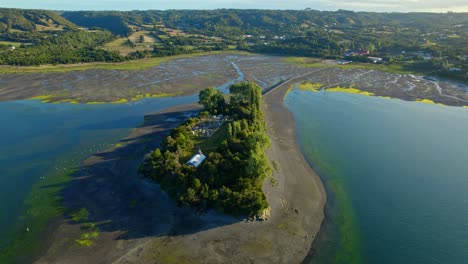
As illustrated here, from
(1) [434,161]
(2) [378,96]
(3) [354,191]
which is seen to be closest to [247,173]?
(3) [354,191]

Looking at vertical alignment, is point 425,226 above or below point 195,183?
below

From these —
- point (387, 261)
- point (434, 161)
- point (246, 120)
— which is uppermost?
point (246, 120)

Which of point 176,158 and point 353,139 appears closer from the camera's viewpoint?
point 176,158

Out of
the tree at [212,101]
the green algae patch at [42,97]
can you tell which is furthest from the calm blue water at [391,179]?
the green algae patch at [42,97]

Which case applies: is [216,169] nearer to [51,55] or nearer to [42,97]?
[42,97]

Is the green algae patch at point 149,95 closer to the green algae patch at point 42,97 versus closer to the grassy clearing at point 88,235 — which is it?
the green algae patch at point 42,97

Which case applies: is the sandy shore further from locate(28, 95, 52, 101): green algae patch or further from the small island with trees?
locate(28, 95, 52, 101): green algae patch

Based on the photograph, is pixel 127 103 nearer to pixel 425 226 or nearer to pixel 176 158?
pixel 176 158
